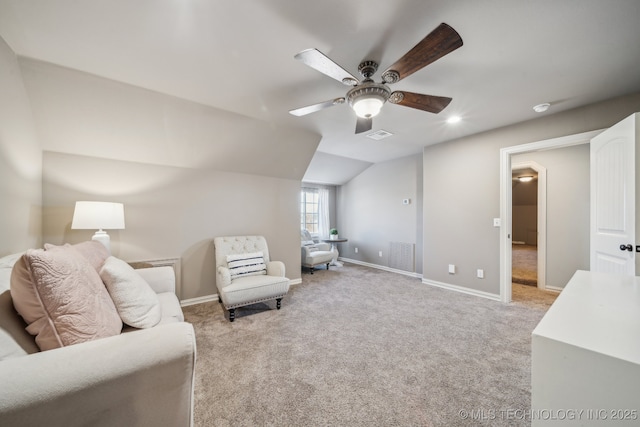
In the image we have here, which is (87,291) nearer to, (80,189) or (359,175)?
(80,189)

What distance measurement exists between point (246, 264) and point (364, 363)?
73.4 inches

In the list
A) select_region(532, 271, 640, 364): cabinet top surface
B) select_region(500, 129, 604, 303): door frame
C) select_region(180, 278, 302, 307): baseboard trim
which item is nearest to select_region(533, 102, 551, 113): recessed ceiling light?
select_region(500, 129, 604, 303): door frame

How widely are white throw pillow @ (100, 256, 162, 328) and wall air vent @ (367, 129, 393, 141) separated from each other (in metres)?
3.22

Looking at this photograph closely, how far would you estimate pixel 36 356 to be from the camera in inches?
31.2

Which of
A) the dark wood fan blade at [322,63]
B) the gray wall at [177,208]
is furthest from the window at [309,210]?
the dark wood fan blade at [322,63]

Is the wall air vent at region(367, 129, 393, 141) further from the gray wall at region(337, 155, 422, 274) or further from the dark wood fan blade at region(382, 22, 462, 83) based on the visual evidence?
the dark wood fan blade at region(382, 22, 462, 83)

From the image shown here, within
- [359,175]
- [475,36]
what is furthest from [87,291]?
[359,175]

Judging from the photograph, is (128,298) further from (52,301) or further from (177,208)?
(177,208)

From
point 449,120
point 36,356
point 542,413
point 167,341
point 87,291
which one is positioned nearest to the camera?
point 542,413

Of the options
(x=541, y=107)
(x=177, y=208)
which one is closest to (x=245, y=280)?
(x=177, y=208)

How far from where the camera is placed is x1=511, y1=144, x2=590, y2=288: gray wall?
3.41 meters

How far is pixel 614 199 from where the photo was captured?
206 centimetres

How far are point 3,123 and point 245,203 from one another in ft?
7.77

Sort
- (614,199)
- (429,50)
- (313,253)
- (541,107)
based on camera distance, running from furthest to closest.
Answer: (313,253) → (541,107) → (614,199) → (429,50)
